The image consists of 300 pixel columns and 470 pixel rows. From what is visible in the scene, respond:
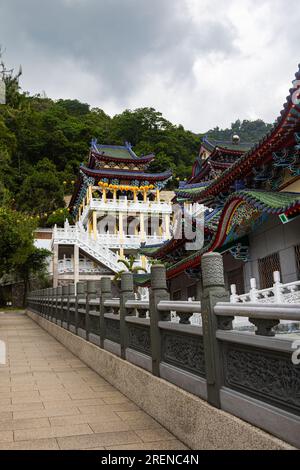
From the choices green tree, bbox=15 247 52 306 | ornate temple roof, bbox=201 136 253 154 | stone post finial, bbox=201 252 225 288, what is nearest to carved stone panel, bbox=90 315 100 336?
stone post finial, bbox=201 252 225 288

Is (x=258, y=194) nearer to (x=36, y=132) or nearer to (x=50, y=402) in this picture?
(x=50, y=402)

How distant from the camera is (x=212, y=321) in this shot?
146 inches

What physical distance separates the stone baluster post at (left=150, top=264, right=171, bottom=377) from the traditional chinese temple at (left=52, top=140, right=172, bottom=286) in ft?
94.9

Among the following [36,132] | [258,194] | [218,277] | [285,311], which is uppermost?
[36,132]

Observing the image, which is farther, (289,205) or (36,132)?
(36,132)

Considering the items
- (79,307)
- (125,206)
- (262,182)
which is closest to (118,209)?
(125,206)

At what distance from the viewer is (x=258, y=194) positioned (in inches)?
396

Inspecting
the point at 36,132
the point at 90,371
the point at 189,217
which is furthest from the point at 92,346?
the point at 36,132

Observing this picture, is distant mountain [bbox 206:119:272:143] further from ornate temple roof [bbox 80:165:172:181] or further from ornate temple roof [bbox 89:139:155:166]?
ornate temple roof [bbox 80:165:172:181]

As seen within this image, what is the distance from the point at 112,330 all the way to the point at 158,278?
2.67 meters

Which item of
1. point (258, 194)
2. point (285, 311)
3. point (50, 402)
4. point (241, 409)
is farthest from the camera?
point (258, 194)

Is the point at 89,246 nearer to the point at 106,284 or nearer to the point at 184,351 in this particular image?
the point at 106,284

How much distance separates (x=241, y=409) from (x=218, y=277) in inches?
44.1

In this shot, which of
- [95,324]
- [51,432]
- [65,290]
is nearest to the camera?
[51,432]
